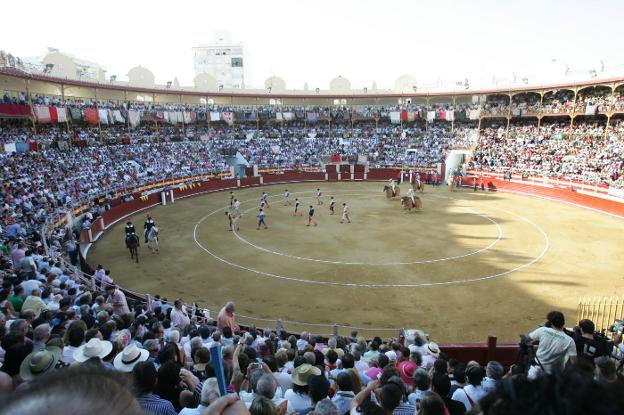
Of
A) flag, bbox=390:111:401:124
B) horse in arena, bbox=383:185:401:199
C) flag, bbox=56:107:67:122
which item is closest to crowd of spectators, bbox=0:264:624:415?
horse in arena, bbox=383:185:401:199

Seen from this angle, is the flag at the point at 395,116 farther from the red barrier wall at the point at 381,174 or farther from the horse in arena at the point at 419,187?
the horse in arena at the point at 419,187

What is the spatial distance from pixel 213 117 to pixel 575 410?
58.4m

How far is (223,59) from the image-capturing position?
13238 centimetres

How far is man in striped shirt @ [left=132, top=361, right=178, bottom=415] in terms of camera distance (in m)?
4.52

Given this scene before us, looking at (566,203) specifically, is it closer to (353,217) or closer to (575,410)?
(353,217)

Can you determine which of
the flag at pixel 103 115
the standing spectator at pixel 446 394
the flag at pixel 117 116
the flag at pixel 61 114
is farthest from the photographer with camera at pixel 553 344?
the flag at pixel 117 116

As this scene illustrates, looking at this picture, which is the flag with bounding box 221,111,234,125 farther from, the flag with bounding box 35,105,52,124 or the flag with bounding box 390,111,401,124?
the flag with bounding box 390,111,401,124

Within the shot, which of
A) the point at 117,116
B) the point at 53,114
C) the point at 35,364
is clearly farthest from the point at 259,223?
the point at 117,116

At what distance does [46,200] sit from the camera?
26703mm

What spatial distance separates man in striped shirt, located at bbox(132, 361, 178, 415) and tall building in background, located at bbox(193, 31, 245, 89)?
440 feet

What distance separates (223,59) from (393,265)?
127 meters

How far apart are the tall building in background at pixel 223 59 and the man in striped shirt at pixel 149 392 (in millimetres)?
134136

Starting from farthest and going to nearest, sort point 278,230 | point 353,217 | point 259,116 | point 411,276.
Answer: point 259,116, point 353,217, point 278,230, point 411,276

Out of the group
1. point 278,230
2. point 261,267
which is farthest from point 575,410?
point 278,230
